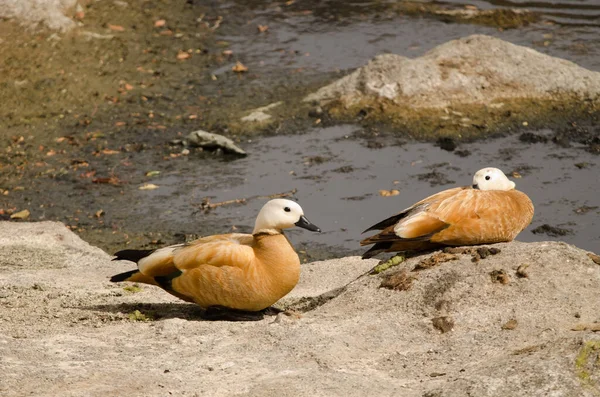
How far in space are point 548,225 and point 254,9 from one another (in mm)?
9191

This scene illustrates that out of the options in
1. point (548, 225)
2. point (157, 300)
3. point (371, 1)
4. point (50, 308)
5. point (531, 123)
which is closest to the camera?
point (50, 308)

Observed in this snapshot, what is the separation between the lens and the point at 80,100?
13.9 meters

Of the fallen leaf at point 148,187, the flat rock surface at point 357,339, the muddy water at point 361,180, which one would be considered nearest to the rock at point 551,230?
the muddy water at point 361,180

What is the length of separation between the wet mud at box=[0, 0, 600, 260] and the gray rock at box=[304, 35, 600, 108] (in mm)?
604

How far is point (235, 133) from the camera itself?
12.7 meters

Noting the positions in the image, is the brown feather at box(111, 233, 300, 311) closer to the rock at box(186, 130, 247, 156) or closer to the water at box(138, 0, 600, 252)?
the water at box(138, 0, 600, 252)

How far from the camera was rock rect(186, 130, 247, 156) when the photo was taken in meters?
12.0

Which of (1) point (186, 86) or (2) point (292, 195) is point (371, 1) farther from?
(2) point (292, 195)

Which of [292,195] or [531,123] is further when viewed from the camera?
[531,123]

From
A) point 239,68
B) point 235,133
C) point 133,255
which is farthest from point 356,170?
point 133,255

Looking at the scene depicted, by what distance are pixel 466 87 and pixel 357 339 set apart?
7.20 meters

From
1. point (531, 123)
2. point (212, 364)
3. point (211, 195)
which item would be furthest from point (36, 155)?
point (212, 364)

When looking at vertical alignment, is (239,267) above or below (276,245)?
below

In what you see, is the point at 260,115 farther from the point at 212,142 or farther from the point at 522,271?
the point at 522,271
